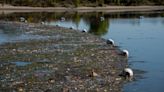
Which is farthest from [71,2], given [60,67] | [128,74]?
[128,74]

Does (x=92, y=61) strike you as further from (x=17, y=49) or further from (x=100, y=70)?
(x=17, y=49)

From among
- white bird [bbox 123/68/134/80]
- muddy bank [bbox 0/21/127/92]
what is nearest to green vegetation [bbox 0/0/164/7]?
muddy bank [bbox 0/21/127/92]

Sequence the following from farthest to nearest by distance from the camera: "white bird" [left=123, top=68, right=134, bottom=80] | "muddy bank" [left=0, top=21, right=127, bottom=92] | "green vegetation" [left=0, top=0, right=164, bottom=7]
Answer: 1. "green vegetation" [left=0, top=0, right=164, bottom=7]
2. "white bird" [left=123, top=68, right=134, bottom=80]
3. "muddy bank" [left=0, top=21, right=127, bottom=92]

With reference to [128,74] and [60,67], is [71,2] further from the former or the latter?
[128,74]

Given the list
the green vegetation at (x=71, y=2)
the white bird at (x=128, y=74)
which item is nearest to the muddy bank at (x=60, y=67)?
the white bird at (x=128, y=74)

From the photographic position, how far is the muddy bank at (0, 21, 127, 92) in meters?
20.8

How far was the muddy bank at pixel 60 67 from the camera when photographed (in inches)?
819

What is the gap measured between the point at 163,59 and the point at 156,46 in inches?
321

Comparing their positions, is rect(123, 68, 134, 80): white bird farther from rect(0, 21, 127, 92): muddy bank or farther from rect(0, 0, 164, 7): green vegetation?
rect(0, 0, 164, 7): green vegetation

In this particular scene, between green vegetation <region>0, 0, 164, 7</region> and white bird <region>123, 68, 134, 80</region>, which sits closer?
white bird <region>123, 68, 134, 80</region>

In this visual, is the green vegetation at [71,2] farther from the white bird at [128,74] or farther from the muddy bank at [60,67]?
the white bird at [128,74]

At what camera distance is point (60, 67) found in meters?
25.7

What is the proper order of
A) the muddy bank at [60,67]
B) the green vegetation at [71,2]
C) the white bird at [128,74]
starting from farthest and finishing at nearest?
the green vegetation at [71,2] → the white bird at [128,74] → the muddy bank at [60,67]

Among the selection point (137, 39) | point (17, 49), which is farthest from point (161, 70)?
point (137, 39)
